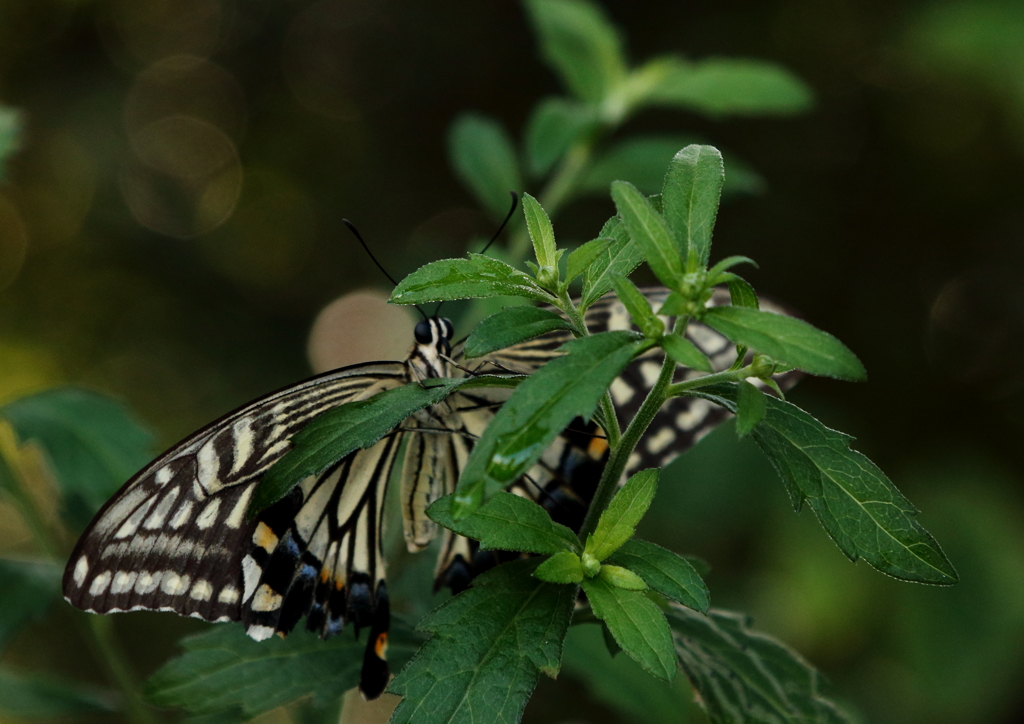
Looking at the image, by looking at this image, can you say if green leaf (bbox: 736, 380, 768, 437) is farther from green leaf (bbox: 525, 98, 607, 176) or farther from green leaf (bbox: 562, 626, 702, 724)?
green leaf (bbox: 525, 98, 607, 176)

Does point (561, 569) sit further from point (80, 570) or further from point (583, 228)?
point (583, 228)

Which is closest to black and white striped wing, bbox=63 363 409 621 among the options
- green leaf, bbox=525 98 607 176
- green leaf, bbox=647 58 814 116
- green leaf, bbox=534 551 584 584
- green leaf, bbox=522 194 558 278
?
green leaf, bbox=522 194 558 278

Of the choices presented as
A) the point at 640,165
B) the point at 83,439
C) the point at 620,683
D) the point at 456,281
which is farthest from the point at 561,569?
the point at 640,165

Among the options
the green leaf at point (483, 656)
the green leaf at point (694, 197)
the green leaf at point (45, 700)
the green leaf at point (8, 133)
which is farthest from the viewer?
the green leaf at point (8, 133)

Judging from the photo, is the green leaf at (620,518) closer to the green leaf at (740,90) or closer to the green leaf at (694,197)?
the green leaf at (694,197)

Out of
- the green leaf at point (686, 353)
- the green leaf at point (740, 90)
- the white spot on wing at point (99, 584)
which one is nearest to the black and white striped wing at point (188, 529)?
the white spot on wing at point (99, 584)

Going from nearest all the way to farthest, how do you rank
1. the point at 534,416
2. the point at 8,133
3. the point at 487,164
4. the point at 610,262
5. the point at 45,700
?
the point at 534,416 → the point at 610,262 → the point at 45,700 → the point at 8,133 → the point at 487,164

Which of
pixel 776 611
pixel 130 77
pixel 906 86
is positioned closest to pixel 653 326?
pixel 776 611
